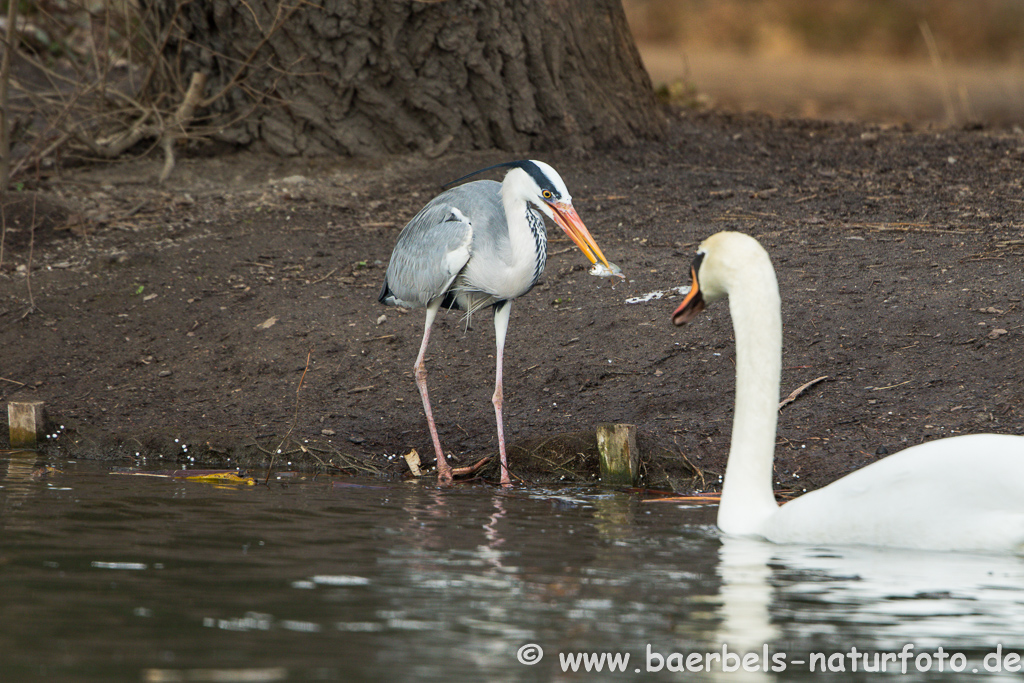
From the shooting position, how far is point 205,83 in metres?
10.9

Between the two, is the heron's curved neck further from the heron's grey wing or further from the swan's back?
the swan's back

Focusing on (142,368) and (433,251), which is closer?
(433,251)

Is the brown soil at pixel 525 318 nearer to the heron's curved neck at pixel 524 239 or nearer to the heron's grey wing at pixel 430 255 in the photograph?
the heron's grey wing at pixel 430 255

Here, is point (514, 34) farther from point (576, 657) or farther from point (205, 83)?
point (576, 657)

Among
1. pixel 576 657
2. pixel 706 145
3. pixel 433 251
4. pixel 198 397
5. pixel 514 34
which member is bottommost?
pixel 576 657

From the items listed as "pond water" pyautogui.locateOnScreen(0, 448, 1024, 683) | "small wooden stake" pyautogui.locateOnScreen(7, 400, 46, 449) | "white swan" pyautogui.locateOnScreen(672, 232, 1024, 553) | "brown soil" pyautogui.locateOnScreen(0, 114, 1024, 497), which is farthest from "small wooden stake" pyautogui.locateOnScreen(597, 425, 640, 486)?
"small wooden stake" pyautogui.locateOnScreen(7, 400, 46, 449)

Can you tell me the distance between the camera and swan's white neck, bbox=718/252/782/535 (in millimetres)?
4656

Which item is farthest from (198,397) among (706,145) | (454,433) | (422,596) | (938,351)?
(706,145)

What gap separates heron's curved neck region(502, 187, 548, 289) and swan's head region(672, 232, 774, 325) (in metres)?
1.91

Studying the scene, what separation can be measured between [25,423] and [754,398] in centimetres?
449

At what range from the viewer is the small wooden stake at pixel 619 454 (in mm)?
6039

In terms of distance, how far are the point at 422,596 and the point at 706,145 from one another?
356 inches

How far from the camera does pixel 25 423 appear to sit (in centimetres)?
688

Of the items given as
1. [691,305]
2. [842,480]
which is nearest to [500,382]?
[691,305]
